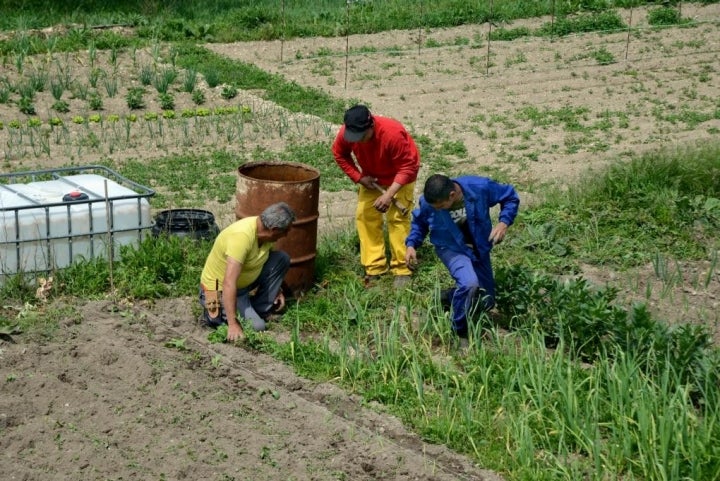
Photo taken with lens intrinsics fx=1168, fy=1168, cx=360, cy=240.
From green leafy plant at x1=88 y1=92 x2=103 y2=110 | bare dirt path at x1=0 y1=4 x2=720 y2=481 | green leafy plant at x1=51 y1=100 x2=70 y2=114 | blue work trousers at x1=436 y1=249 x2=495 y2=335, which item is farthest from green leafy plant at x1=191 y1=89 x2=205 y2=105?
blue work trousers at x1=436 y1=249 x2=495 y2=335

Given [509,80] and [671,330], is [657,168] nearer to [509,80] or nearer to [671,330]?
[671,330]

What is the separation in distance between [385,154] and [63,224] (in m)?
2.46

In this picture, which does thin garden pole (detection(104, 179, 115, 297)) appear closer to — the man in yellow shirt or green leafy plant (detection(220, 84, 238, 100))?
the man in yellow shirt

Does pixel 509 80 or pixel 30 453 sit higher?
pixel 509 80

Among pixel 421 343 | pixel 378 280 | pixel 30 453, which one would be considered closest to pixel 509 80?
pixel 378 280

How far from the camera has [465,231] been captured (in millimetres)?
7977

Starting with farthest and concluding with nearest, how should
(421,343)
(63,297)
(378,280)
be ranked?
(378,280) → (63,297) → (421,343)

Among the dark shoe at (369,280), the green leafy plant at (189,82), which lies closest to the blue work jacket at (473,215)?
the dark shoe at (369,280)

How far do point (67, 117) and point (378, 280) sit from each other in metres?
6.64

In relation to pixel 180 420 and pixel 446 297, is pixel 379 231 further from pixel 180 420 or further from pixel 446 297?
pixel 180 420

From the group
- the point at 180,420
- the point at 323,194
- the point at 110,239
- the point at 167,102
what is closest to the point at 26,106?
the point at 167,102

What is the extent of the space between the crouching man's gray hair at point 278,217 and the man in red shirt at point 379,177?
106 centimetres

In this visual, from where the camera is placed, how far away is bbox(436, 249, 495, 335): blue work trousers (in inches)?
303

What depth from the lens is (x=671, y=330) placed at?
720cm
